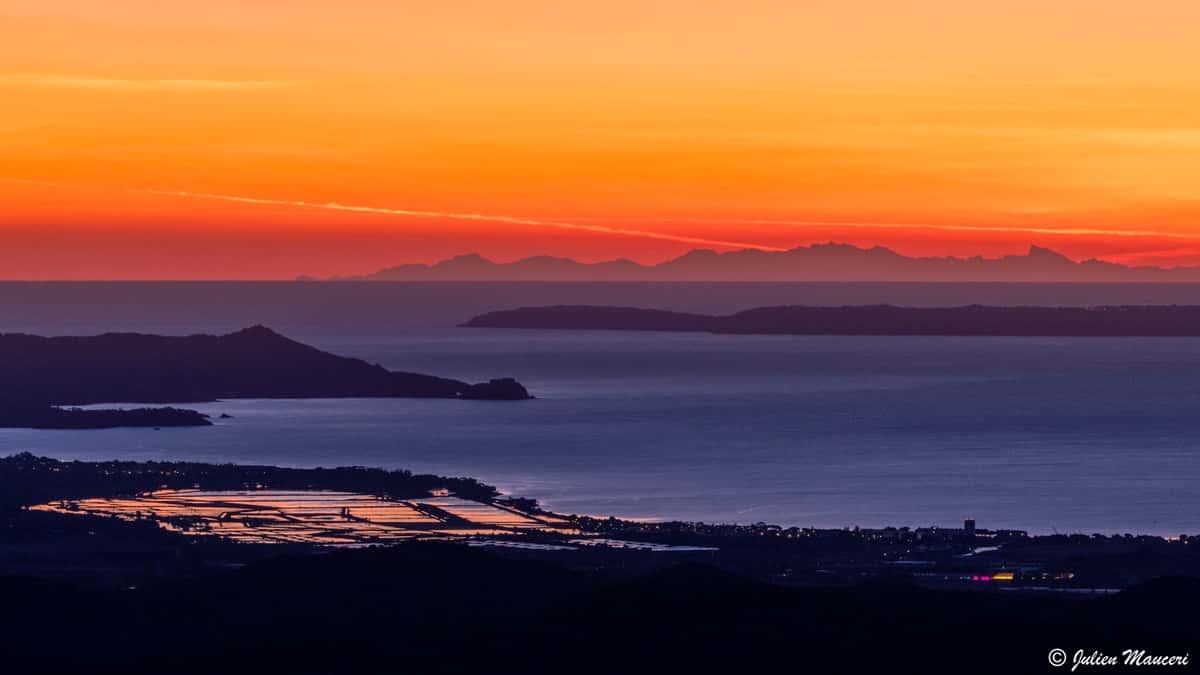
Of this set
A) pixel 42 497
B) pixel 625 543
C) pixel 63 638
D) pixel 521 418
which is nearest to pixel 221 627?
pixel 63 638

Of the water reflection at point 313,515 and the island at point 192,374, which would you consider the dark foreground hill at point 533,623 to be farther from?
the island at point 192,374

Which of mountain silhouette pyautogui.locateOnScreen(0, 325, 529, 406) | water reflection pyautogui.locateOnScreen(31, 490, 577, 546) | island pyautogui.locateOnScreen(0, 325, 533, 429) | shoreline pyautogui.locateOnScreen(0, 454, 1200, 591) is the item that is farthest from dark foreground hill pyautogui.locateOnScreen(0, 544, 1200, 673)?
mountain silhouette pyautogui.locateOnScreen(0, 325, 529, 406)

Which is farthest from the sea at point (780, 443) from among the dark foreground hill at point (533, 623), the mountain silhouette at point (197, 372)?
the dark foreground hill at point (533, 623)

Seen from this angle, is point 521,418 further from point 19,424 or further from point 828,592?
point 828,592

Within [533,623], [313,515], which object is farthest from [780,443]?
[533,623]

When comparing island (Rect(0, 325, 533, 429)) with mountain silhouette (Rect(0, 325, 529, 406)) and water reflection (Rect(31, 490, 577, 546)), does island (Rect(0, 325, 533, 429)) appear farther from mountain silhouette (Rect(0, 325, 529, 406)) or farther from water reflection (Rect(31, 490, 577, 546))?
water reflection (Rect(31, 490, 577, 546))
